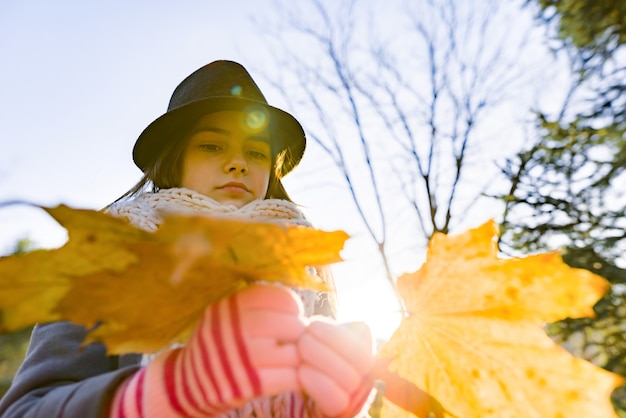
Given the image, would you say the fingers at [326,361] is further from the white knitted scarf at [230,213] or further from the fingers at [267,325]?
the white knitted scarf at [230,213]

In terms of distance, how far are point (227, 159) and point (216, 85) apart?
0.92 feet

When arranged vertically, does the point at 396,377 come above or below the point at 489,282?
below

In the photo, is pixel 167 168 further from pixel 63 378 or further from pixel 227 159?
pixel 63 378

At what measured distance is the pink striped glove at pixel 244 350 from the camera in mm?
448

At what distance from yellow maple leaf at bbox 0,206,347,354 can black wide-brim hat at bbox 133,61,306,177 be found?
38.3 inches

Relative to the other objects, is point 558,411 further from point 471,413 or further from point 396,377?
point 396,377

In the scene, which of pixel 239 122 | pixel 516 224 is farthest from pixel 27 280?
pixel 516 224

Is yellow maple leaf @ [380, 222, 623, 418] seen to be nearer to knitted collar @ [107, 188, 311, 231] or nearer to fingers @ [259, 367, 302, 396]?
fingers @ [259, 367, 302, 396]

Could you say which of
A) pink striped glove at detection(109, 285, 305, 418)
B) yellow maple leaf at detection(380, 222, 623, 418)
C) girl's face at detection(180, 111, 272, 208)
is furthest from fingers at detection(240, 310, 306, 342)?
girl's face at detection(180, 111, 272, 208)

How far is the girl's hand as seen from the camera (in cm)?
46

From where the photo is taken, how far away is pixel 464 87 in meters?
6.20

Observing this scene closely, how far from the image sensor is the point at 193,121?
1397 mm

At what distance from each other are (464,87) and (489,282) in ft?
20.3

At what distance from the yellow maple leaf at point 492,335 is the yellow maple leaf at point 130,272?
0.23 meters
